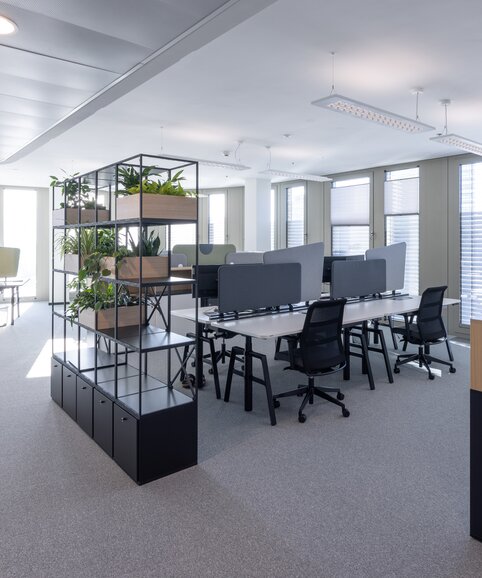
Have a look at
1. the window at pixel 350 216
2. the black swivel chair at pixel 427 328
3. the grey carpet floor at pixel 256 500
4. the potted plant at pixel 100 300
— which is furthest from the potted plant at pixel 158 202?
the window at pixel 350 216

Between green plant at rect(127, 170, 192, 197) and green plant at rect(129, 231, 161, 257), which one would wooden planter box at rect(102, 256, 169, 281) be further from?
green plant at rect(127, 170, 192, 197)

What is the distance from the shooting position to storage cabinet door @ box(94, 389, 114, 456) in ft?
9.16

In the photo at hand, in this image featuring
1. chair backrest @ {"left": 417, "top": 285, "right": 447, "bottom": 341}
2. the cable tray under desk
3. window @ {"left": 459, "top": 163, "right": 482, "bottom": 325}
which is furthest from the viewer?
window @ {"left": 459, "top": 163, "right": 482, "bottom": 325}

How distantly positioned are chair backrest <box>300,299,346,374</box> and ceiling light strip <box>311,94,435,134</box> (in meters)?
1.45

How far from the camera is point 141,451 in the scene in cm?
248

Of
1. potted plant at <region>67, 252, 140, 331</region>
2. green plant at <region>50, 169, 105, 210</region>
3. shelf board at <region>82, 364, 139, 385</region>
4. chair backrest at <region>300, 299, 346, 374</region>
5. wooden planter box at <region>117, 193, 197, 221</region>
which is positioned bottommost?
shelf board at <region>82, 364, 139, 385</region>

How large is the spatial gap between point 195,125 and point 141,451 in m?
3.77

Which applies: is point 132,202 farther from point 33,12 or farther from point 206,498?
point 206,498

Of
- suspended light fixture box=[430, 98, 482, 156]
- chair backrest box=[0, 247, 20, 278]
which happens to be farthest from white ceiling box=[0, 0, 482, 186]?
chair backrest box=[0, 247, 20, 278]

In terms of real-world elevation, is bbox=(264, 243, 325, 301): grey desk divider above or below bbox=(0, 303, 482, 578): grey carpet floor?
above

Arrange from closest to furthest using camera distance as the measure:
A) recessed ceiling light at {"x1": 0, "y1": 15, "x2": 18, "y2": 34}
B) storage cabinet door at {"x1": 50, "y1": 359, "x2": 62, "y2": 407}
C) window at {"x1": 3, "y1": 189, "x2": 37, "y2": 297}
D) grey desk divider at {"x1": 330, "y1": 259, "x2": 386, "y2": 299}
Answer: recessed ceiling light at {"x1": 0, "y1": 15, "x2": 18, "y2": 34}, storage cabinet door at {"x1": 50, "y1": 359, "x2": 62, "y2": 407}, grey desk divider at {"x1": 330, "y1": 259, "x2": 386, "y2": 299}, window at {"x1": 3, "y1": 189, "x2": 37, "y2": 297}

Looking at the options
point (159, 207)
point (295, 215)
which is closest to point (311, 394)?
point (159, 207)

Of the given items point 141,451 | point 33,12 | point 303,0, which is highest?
point 303,0

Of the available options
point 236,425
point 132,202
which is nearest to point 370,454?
point 236,425
